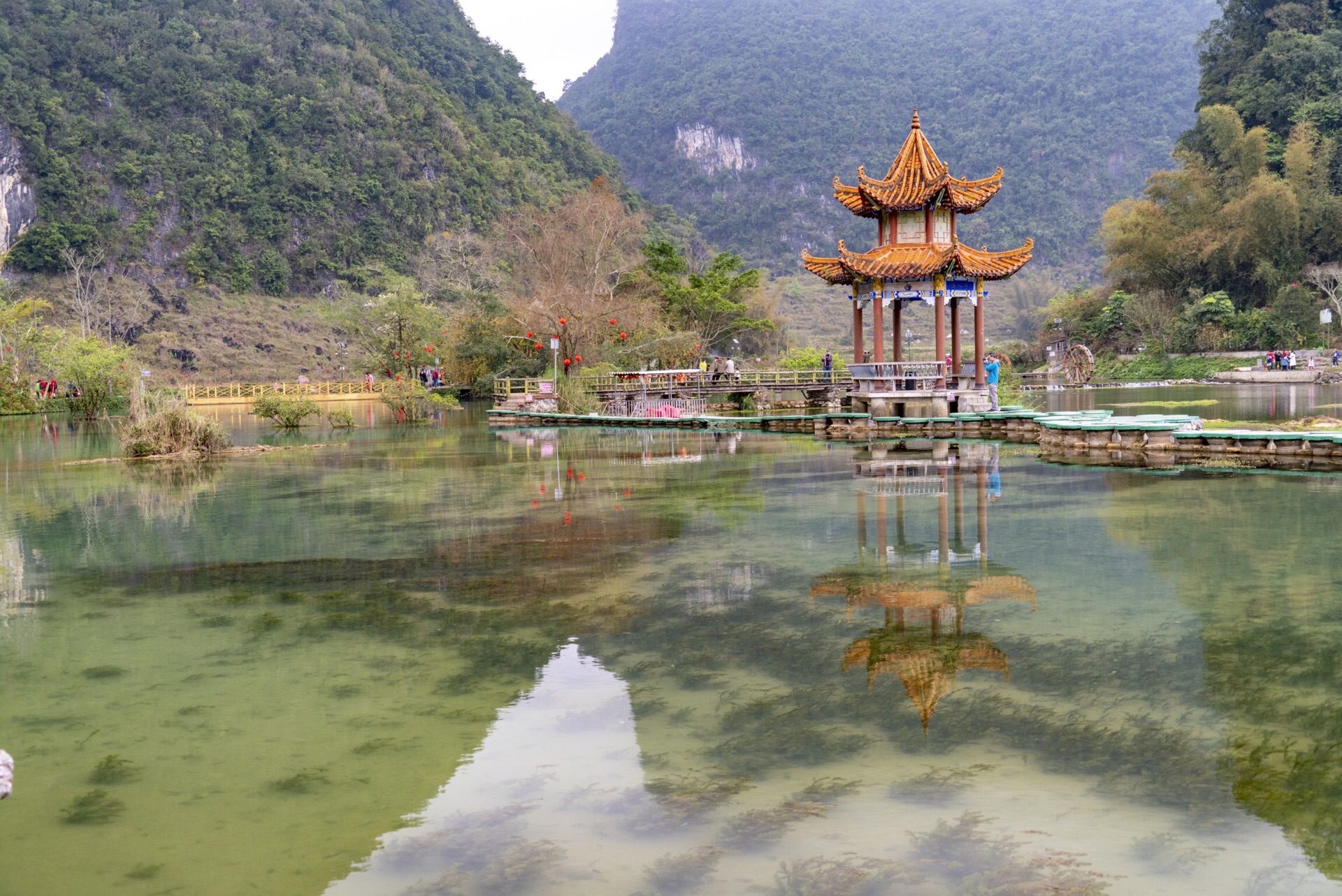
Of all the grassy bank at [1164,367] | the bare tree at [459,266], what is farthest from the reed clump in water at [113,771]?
the grassy bank at [1164,367]

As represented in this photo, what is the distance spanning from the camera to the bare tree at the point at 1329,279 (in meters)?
47.7

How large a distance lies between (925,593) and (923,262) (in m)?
17.8

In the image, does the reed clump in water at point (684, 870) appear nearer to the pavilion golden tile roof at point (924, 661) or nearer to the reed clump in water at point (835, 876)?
the reed clump in water at point (835, 876)

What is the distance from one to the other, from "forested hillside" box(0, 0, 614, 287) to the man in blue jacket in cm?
6082

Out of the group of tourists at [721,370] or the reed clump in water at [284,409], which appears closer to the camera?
the reed clump in water at [284,409]

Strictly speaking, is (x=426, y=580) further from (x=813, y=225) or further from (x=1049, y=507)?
(x=813, y=225)

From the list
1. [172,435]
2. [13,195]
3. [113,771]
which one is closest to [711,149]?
[13,195]

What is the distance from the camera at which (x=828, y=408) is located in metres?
32.5

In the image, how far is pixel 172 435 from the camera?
21.3 m

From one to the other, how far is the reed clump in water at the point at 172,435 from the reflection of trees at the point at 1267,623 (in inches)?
674

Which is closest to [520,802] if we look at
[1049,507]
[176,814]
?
[176,814]

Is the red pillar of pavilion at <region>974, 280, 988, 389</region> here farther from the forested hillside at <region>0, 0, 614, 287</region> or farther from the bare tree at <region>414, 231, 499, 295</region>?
the forested hillside at <region>0, 0, 614, 287</region>

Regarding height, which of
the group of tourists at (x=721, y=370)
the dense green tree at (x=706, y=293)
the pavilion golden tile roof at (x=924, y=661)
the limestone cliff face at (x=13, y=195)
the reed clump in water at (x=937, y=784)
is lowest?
the reed clump in water at (x=937, y=784)

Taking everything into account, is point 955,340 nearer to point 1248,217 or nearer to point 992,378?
point 992,378
